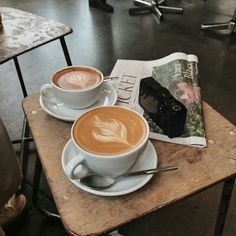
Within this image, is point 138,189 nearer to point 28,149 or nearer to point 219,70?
point 28,149

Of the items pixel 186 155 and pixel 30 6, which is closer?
pixel 186 155

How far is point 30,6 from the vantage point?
279 centimetres

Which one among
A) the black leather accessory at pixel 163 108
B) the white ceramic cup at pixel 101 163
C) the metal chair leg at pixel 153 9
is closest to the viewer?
the white ceramic cup at pixel 101 163

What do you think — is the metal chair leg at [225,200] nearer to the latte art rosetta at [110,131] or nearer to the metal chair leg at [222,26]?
the latte art rosetta at [110,131]

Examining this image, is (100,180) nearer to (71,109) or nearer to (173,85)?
(71,109)

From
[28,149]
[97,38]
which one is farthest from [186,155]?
[97,38]

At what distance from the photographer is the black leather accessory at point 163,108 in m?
0.58

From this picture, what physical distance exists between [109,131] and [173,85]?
292 mm

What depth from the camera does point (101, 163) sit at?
1.54ft

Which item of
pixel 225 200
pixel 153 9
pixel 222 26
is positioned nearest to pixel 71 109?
pixel 225 200

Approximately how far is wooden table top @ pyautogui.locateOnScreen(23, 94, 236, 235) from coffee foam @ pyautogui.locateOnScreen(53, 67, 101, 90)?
83 mm

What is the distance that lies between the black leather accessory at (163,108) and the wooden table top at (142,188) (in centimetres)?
4

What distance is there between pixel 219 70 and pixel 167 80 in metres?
1.31

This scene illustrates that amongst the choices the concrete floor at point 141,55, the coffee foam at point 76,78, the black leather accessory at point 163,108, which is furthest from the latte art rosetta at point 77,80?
the concrete floor at point 141,55
